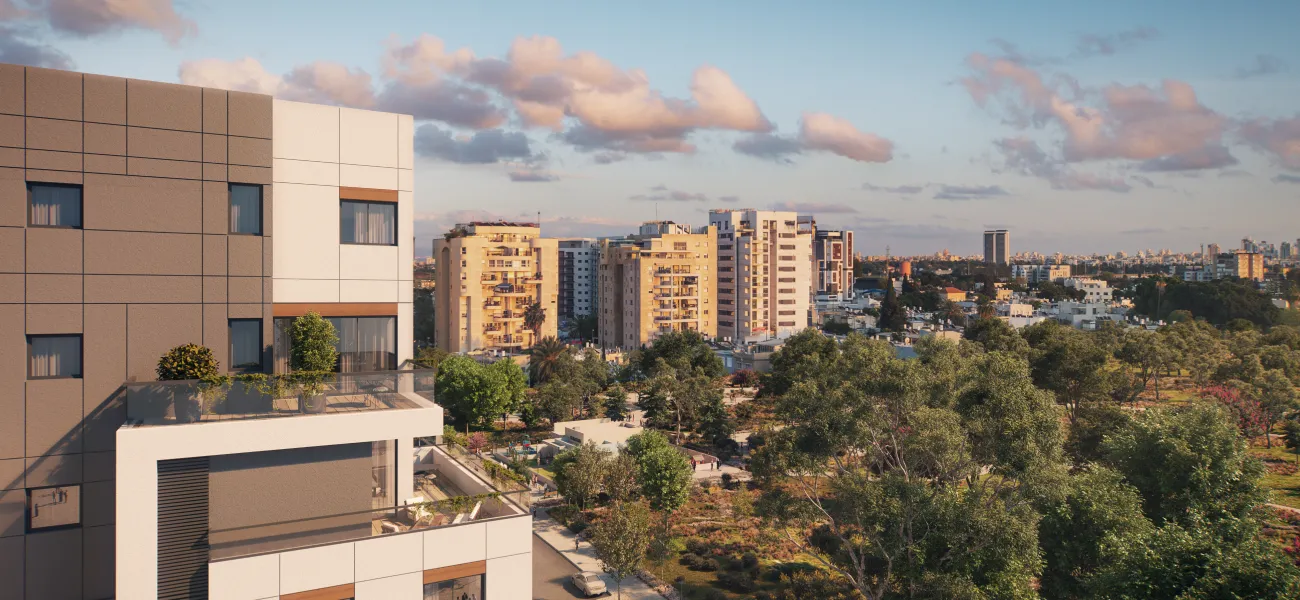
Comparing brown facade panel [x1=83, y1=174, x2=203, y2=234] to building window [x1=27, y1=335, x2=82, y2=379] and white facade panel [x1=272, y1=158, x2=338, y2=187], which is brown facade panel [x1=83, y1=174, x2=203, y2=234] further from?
building window [x1=27, y1=335, x2=82, y2=379]

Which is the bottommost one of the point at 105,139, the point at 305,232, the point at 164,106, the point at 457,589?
the point at 457,589

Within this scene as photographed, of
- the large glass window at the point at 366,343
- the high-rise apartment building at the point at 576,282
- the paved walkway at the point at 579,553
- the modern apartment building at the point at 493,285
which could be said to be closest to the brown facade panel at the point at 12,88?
the large glass window at the point at 366,343

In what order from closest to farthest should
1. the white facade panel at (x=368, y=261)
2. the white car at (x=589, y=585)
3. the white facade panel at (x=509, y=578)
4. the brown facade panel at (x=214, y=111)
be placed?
the white facade panel at (x=509, y=578)
the brown facade panel at (x=214, y=111)
the white facade panel at (x=368, y=261)
the white car at (x=589, y=585)

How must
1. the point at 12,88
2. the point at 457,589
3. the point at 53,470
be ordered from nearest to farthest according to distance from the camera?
the point at 12,88 → the point at 53,470 → the point at 457,589

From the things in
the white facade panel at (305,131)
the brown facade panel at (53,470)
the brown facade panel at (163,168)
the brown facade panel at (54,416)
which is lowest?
the brown facade panel at (53,470)

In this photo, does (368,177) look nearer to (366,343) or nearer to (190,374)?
(366,343)

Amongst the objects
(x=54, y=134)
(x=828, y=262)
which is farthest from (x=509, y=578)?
(x=828, y=262)

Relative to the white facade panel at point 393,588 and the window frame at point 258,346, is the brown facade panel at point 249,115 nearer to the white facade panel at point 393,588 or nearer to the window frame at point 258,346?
the window frame at point 258,346
